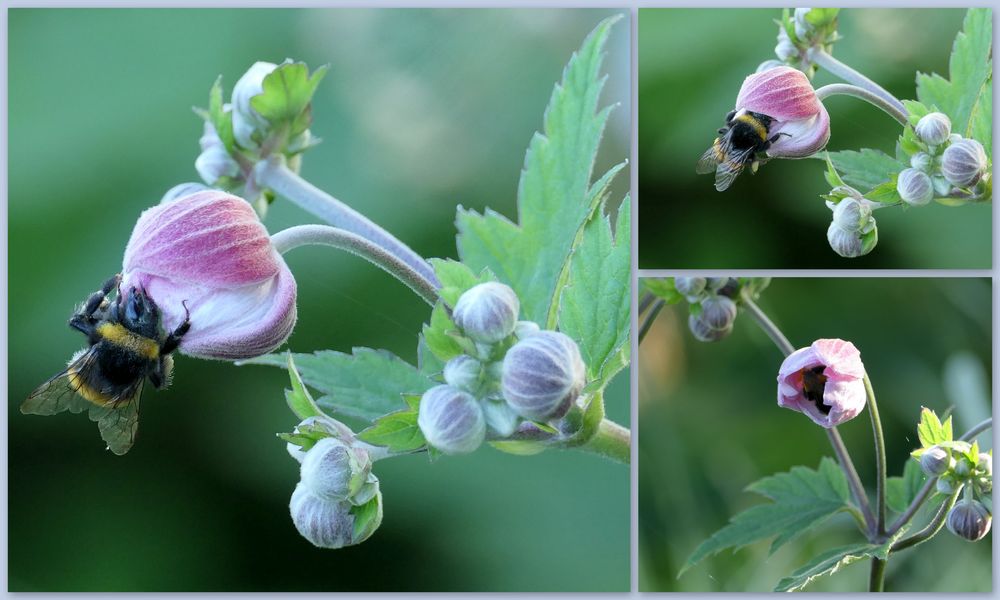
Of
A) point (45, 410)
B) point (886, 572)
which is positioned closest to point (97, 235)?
point (45, 410)

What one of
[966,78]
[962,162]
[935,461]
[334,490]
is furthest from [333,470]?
[966,78]

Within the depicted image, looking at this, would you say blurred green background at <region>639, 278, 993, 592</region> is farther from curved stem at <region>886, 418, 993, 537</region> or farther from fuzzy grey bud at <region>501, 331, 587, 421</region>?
fuzzy grey bud at <region>501, 331, 587, 421</region>

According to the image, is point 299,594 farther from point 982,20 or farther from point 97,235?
point 982,20

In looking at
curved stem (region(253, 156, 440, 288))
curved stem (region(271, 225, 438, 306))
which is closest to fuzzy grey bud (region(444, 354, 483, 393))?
curved stem (region(271, 225, 438, 306))

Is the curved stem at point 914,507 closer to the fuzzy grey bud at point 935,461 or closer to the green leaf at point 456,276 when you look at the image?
the fuzzy grey bud at point 935,461

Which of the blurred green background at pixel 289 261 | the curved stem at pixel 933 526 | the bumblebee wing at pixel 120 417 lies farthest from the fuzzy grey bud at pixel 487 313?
the curved stem at pixel 933 526

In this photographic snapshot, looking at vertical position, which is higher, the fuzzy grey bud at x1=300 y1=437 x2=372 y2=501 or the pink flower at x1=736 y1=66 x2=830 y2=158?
the pink flower at x1=736 y1=66 x2=830 y2=158
